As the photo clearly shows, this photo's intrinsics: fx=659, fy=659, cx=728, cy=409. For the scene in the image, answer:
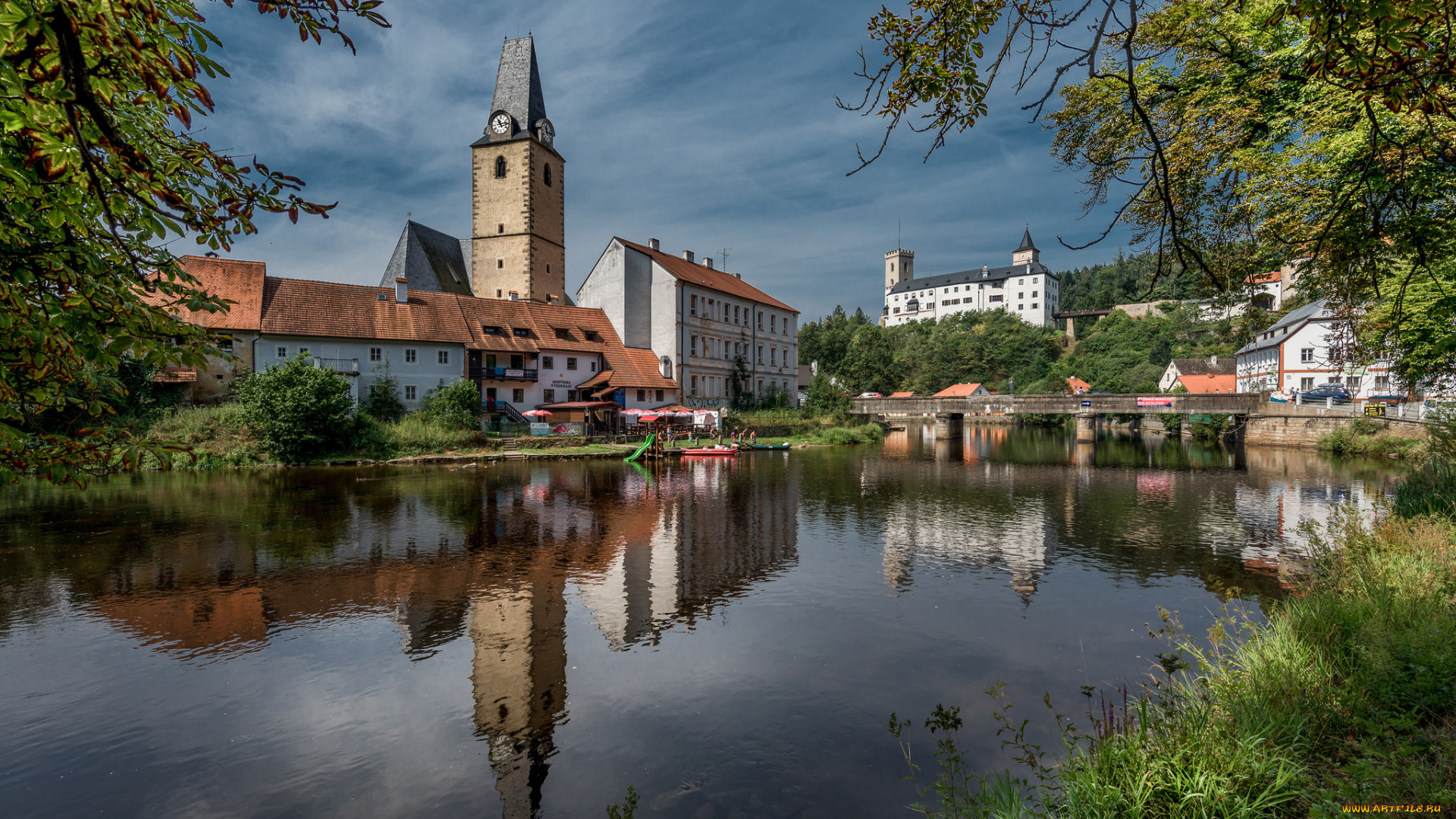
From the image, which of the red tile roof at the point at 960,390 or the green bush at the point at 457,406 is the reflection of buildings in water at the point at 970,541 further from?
the red tile roof at the point at 960,390

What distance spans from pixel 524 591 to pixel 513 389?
34.9 m

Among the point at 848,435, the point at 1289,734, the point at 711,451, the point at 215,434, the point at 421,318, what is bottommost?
the point at 1289,734

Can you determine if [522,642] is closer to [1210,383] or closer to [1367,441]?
→ [1367,441]

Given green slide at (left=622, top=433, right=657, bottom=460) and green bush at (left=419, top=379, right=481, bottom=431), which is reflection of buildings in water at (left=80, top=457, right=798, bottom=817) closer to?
green slide at (left=622, top=433, right=657, bottom=460)

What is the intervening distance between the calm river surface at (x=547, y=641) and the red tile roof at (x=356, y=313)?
1957 cm

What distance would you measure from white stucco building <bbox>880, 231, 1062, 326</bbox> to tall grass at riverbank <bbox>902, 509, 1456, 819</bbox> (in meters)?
144

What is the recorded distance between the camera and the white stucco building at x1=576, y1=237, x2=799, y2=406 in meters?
49.6

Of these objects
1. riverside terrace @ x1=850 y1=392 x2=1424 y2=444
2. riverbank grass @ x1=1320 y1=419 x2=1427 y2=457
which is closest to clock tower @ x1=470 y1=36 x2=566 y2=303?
riverside terrace @ x1=850 y1=392 x2=1424 y2=444

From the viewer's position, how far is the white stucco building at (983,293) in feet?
456

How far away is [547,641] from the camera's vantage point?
903cm

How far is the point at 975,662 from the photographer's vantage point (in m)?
8.32

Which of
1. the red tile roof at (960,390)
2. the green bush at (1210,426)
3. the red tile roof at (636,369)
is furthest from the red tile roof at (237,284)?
the red tile roof at (960,390)

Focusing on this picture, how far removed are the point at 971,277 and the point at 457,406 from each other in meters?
136

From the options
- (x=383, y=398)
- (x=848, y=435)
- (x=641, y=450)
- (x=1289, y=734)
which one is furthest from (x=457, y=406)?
(x=1289, y=734)
